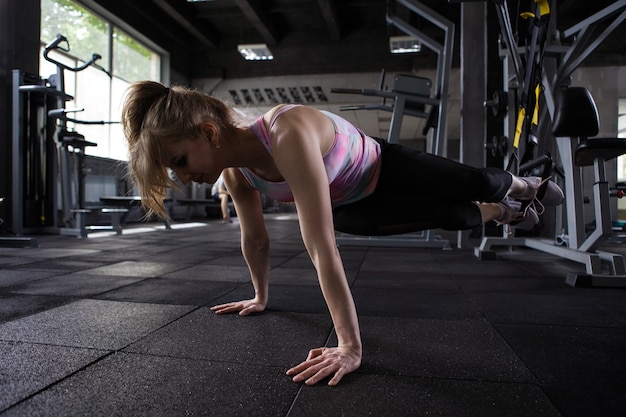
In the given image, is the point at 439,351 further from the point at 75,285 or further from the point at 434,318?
the point at 75,285

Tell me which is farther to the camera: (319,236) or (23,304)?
(23,304)

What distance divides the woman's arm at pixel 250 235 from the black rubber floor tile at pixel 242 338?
0.04 m

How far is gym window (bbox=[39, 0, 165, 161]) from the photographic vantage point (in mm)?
5719

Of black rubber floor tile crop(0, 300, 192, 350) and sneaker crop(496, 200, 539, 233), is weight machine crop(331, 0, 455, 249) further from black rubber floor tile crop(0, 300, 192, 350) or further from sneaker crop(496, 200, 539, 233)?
black rubber floor tile crop(0, 300, 192, 350)

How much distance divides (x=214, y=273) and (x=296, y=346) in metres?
1.30

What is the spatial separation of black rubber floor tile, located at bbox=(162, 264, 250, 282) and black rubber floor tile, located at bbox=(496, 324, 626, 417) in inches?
52.0

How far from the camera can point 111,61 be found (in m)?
7.02

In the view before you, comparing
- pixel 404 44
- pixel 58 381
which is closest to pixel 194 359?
pixel 58 381

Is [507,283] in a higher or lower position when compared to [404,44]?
lower

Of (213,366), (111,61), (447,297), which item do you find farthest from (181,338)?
(111,61)

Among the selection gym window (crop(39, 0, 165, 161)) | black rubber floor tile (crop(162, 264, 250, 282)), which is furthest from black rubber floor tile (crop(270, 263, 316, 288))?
gym window (crop(39, 0, 165, 161))

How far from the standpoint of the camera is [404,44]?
736 centimetres

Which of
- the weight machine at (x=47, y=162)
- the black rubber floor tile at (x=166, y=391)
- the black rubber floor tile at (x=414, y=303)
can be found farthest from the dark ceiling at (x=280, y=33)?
the black rubber floor tile at (x=166, y=391)

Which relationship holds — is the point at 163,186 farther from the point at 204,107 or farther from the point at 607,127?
the point at 607,127
